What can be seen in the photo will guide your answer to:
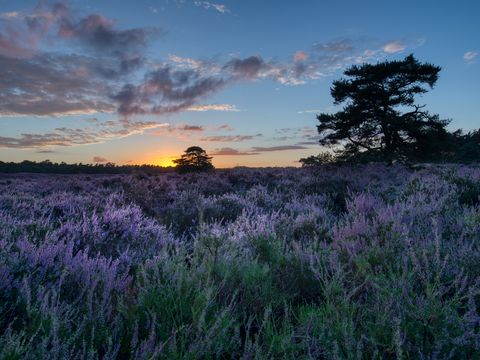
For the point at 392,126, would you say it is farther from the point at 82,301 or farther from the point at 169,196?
the point at 82,301

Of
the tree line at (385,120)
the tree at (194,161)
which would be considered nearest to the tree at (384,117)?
the tree line at (385,120)

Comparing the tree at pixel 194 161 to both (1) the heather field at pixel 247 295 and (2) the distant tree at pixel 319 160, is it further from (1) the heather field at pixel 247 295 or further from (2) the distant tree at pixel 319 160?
(1) the heather field at pixel 247 295

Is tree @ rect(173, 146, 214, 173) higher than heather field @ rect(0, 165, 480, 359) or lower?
higher

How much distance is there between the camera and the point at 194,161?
28.9 m

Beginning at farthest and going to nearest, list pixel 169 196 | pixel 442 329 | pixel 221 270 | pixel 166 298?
pixel 169 196 < pixel 221 270 < pixel 166 298 < pixel 442 329

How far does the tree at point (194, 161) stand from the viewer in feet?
92.3

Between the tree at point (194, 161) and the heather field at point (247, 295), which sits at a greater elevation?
the tree at point (194, 161)

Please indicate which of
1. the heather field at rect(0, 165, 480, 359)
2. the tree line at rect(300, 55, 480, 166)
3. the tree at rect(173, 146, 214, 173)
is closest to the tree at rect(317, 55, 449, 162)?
the tree line at rect(300, 55, 480, 166)

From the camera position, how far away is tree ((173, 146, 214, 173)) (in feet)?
92.3

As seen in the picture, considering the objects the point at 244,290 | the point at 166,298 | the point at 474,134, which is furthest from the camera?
the point at 474,134

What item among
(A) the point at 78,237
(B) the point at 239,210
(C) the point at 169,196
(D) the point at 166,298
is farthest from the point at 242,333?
(C) the point at 169,196

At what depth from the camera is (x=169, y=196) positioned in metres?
10.4

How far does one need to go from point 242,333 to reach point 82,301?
112 cm

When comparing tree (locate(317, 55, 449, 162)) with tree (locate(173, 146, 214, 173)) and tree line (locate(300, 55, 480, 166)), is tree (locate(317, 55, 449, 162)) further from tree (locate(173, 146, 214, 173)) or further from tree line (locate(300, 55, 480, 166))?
tree (locate(173, 146, 214, 173))
